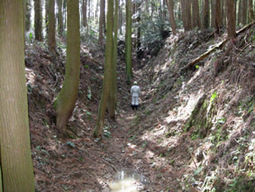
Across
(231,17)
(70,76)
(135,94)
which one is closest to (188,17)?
(135,94)

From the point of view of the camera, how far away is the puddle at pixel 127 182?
21.6 feet

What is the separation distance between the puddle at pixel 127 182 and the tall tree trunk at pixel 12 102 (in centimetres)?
301

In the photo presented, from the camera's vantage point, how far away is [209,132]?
6.93 metres

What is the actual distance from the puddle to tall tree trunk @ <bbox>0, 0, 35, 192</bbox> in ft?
9.86

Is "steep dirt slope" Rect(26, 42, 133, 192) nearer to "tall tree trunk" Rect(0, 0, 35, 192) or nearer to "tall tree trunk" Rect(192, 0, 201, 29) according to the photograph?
"tall tree trunk" Rect(0, 0, 35, 192)

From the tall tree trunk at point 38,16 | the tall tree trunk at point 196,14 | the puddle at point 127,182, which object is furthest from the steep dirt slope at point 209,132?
the tall tree trunk at point 38,16

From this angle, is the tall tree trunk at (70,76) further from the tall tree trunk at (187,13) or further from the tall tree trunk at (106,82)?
the tall tree trunk at (187,13)

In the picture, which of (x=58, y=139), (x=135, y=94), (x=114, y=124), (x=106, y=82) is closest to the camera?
(x=58, y=139)

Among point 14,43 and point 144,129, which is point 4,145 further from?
point 144,129

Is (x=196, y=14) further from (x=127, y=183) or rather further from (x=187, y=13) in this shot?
(x=127, y=183)

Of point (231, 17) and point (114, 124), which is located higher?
point (231, 17)

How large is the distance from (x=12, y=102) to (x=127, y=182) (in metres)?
4.13

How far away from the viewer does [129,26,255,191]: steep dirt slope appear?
5176mm

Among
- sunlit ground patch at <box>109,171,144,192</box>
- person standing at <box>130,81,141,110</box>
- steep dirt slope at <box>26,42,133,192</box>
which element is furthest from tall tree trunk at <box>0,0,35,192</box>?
person standing at <box>130,81,141,110</box>
